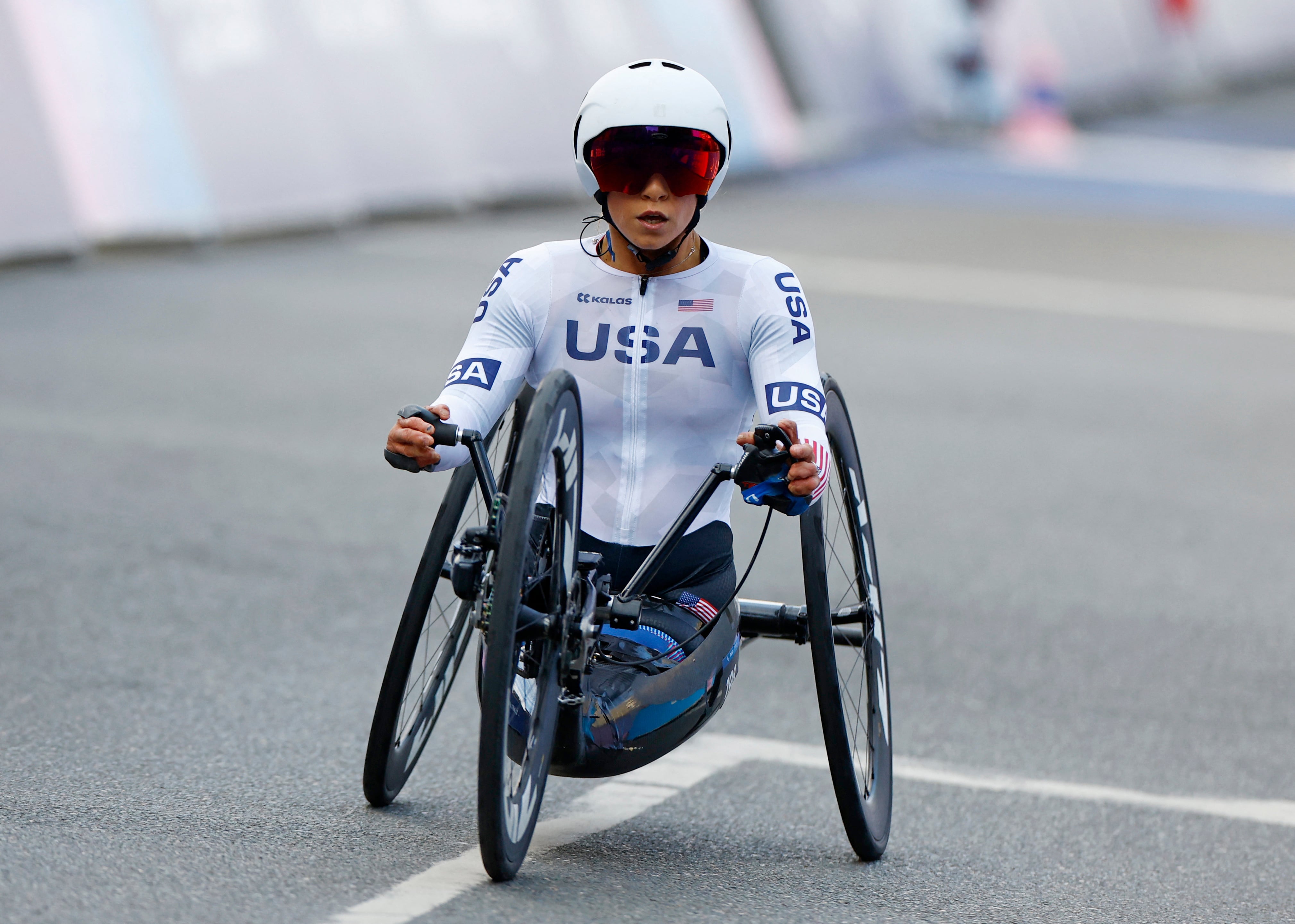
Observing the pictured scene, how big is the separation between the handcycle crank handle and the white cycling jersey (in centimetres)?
23

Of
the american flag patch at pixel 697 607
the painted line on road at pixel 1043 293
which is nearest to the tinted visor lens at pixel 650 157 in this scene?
the american flag patch at pixel 697 607

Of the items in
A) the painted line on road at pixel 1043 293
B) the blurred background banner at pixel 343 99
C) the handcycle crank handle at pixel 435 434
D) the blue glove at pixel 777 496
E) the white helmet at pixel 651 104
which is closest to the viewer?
the handcycle crank handle at pixel 435 434

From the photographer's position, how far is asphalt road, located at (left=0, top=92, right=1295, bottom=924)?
13.5ft

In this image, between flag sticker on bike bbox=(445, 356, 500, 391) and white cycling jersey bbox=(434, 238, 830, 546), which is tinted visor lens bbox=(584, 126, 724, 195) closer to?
white cycling jersey bbox=(434, 238, 830, 546)

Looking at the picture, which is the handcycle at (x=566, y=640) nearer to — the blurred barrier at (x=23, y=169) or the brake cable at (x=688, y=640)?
the brake cable at (x=688, y=640)

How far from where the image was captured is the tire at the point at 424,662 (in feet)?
13.6

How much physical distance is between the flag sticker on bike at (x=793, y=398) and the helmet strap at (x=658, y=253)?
0.37 meters

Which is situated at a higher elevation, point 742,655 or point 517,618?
point 517,618

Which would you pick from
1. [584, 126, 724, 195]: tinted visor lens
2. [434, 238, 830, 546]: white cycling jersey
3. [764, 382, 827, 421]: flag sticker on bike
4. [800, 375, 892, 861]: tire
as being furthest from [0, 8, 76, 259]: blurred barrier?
[764, 382, 827, 421]: flag sticker on bike

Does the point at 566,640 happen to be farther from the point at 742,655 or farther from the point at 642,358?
the point at 742,655

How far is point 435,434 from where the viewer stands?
3.80 meters

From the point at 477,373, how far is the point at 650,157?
604 mm

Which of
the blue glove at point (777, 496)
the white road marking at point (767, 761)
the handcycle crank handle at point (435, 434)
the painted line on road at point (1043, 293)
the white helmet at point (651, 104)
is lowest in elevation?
the white road marking at point (767, 761)

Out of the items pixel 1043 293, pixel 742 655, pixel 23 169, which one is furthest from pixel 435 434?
pixel 1043 293
